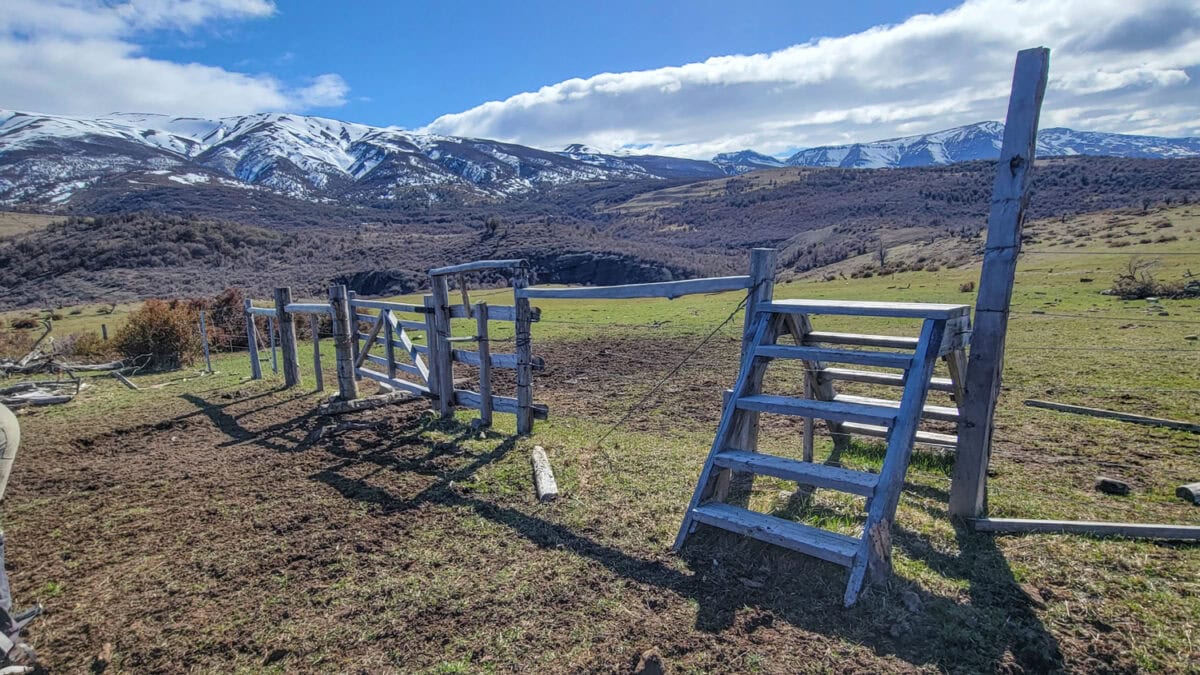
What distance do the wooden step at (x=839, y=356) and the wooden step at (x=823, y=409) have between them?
309 millimetres

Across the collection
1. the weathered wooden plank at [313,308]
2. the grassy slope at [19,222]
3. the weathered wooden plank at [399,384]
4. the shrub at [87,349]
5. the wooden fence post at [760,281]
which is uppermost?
the grassy slope at [19,222]

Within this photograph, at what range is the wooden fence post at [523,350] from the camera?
6984mm

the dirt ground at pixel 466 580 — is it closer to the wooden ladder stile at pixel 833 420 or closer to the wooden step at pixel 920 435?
the wooden ladder stile at pixel 833 420

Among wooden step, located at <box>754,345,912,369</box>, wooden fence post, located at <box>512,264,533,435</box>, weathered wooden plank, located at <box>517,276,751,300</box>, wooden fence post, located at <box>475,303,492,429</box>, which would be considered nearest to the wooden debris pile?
wooden fence post, located at <box>475,303,492,429</box>

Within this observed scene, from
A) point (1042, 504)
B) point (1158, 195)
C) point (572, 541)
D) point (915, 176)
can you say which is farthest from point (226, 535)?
point (915, 176)

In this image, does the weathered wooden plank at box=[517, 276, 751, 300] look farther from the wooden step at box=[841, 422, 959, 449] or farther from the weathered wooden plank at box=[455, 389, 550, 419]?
the wooden step at box=[841, 422, 959, 449]

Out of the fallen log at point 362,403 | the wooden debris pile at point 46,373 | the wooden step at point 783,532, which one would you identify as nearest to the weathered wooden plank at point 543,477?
the wooden step at point 783,532

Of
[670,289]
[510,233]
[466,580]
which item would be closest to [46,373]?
[466,580]

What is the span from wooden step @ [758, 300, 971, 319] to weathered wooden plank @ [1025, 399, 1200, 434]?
414 cm

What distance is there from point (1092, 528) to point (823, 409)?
79.3 inches

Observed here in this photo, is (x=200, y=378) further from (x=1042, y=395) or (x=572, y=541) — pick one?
(x=1042, y=395)

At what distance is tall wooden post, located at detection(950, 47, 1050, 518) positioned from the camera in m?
3.90

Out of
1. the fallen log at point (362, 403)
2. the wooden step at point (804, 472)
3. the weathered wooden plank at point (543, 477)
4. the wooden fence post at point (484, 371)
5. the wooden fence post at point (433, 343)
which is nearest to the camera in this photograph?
the wooden step at point (804, 472)

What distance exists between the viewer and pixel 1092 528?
3963 millimetres
